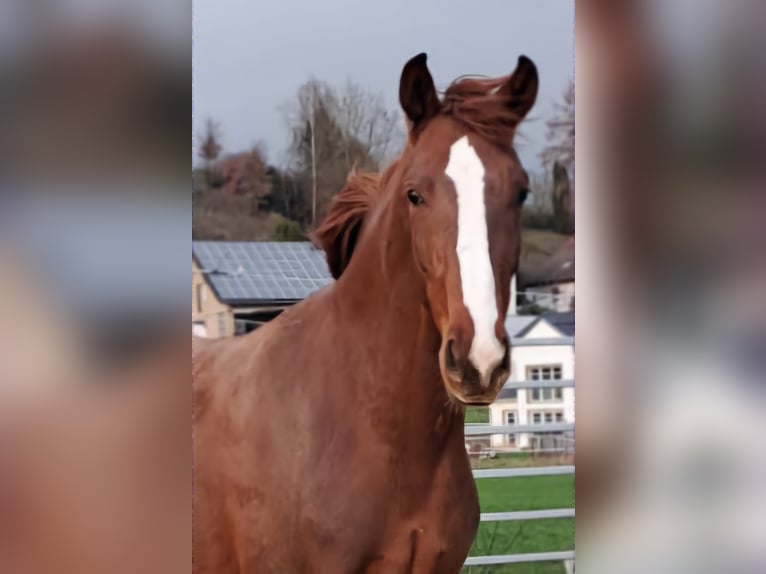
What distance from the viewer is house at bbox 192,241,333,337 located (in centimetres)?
117

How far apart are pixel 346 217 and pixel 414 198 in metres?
0.15

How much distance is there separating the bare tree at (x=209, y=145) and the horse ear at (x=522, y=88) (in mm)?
495

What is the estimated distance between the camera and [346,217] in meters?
1.22

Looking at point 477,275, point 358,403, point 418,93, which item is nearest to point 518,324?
point 477,275

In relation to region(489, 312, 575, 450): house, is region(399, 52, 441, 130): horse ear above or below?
above

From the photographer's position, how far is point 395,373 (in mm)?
1202

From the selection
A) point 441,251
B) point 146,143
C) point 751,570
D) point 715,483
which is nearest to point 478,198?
point 441,251

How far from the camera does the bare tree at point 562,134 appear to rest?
1251 mm

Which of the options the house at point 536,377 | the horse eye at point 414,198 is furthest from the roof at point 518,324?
the horse eye at point 414,198

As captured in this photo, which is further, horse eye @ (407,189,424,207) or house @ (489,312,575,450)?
house @ (489,312,575,450)

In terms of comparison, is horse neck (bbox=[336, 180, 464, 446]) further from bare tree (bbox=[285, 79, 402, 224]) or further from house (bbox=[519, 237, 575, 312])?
house (bbox=[519, 237, 575, 312])

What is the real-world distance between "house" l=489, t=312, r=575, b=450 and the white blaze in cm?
18

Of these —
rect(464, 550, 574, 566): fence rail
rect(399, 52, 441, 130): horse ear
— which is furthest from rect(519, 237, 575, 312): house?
rect(464, 550, 574, 566): fence rail

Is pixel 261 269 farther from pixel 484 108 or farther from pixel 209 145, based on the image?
pixel 484 108
